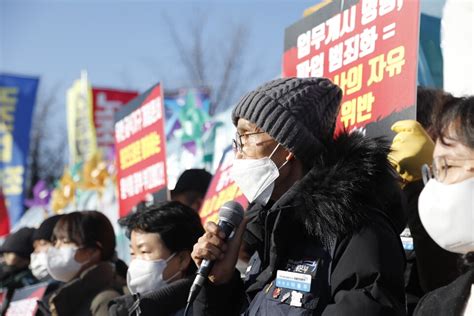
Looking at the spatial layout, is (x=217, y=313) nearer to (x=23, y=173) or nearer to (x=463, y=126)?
(x=463, y=126)

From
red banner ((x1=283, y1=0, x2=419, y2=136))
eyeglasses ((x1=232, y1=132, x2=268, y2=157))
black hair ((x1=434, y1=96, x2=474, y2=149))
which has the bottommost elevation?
eyeglasses ((x1=232, y1=132, x2=268, y2=157))

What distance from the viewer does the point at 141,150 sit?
19.5 feet

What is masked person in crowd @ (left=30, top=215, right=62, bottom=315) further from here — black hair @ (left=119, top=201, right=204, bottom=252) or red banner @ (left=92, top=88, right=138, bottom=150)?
red banner @ (left=92, top=88, right=138, bottom=150)

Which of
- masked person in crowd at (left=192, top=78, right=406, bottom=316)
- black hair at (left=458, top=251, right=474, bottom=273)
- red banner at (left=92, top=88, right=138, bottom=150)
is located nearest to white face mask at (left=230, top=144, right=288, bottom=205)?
masked person in crowd at (left=192, top=78, right=406, bottom=316)

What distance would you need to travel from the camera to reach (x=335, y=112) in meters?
3.12

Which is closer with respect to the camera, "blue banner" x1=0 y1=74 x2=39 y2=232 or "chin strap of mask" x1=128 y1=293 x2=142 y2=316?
"chin strap of mask" x1=128 y1=293 x2=142 y2=316

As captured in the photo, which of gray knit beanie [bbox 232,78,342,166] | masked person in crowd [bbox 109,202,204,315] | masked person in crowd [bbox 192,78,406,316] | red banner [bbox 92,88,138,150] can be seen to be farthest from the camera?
red banner [bbox 92,88,138,150]

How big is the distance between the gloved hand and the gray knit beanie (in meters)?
0.48

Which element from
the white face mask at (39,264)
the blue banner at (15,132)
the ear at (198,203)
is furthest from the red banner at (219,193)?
the blue banner at (15,132)

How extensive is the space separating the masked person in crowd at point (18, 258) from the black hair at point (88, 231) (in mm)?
2136

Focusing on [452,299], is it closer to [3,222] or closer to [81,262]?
A: [81,262]

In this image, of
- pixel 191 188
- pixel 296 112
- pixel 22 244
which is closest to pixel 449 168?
pixel 296 112

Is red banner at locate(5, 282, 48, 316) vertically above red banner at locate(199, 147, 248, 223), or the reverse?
red banner at locate(199, 147, 248, 223)

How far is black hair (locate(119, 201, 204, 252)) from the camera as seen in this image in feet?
13.5
